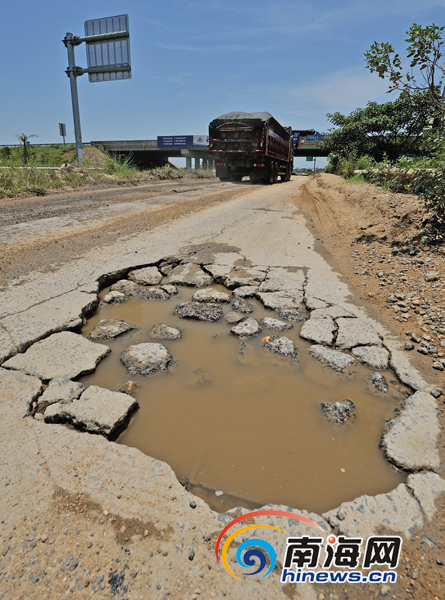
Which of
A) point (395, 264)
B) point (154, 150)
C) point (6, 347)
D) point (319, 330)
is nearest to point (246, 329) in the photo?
point (319, 330)

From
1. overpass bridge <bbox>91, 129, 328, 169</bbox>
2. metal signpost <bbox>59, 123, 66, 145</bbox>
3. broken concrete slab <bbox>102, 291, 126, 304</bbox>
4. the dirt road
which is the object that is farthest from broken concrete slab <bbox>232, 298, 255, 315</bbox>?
overpass bridge <bbox>91, 129, 328, 169</bbox>

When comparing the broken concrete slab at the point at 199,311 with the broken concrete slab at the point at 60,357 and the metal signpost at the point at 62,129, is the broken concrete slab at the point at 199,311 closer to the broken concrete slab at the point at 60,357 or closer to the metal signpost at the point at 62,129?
the broken concrete slab at the point at 60,357

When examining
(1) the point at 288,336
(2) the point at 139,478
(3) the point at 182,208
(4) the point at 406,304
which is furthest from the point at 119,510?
(3) the point at 182,208

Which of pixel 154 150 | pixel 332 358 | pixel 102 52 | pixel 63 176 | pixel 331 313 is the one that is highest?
pixel 102 52

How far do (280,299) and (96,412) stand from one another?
198 cm

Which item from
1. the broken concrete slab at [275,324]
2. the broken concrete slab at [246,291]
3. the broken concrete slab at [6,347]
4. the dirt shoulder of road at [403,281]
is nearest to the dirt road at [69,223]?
the broken concrete slab at [6,347]

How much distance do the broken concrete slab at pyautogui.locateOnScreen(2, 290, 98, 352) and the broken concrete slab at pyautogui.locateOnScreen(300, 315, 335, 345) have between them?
1784 mm

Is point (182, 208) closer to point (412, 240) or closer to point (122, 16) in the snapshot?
point (412, 240)

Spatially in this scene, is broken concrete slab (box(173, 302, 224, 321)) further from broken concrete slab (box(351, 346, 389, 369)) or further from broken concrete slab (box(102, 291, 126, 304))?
broken concrete slab (box(351, 346, 389, 369))

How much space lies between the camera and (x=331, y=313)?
9.45 ft

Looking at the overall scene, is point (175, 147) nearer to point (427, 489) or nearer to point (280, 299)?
point (280, 299)

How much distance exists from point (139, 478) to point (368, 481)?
1.04 metres

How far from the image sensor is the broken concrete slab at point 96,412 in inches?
64.5

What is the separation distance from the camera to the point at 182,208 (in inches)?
292
